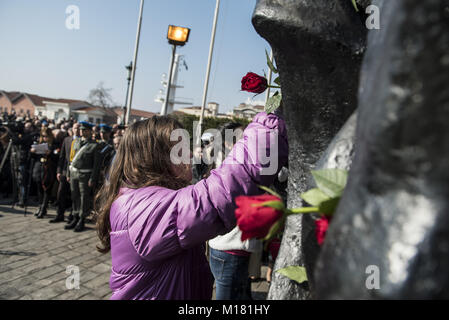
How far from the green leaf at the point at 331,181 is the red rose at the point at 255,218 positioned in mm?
102

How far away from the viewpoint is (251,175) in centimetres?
126

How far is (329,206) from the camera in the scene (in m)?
0.62

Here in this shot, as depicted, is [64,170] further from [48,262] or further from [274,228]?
[274,228]

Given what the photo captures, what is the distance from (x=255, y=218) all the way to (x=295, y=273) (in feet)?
1.60

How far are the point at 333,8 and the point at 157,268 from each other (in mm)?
1320

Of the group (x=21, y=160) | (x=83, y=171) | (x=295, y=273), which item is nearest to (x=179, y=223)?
(x=295, y=273)

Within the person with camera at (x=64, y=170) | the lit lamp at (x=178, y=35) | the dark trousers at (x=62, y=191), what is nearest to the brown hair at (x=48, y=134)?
the person with camera at (x=64, y=170)

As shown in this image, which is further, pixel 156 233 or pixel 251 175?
pixel 156 233

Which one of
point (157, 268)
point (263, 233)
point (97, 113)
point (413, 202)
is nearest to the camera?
point (413, 202)

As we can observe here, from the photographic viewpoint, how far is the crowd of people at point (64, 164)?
6.39 metres

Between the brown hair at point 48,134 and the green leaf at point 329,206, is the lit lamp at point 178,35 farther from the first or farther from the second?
the green leaf at point 329,206

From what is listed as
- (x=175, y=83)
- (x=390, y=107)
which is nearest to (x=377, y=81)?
(x=390, y=107)
